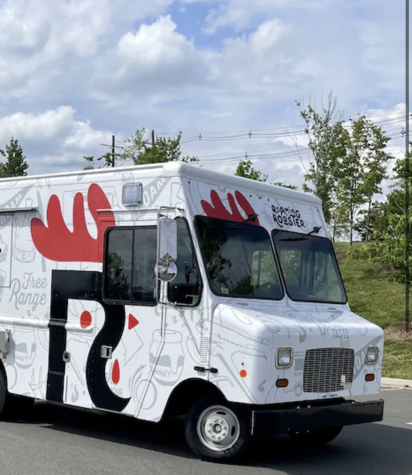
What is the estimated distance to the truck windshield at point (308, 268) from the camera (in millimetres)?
8148

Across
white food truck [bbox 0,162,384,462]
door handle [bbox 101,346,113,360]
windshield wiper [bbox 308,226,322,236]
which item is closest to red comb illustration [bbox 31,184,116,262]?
white food truck [bbox 0,162,384,462]

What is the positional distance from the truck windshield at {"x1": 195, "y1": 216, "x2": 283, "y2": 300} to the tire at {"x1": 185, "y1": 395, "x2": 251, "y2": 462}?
1.08m

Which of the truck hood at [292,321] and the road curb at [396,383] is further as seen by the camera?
the road curb at [396,383]

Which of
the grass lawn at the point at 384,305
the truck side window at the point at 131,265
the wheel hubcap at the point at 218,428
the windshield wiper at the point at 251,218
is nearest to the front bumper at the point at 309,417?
the wheel hubcap at the point at 218,428

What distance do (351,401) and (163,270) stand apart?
7.71ft

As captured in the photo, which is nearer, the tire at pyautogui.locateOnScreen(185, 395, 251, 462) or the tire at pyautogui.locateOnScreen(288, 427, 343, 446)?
the tire at pyautogui.locateOnScreen(185, 395, 251, 462)

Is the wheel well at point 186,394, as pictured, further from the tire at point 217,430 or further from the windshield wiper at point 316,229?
the windshield wiper at point 316,229

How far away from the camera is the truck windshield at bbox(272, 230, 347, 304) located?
8.15 m

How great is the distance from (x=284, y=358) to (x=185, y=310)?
1.09 metres

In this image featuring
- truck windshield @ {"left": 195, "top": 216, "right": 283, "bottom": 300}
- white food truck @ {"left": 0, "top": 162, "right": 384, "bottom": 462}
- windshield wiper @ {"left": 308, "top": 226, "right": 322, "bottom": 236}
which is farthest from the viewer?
windshield wiper @ {"left": 308, "top": 226, "right": 322, "bottom": 236}

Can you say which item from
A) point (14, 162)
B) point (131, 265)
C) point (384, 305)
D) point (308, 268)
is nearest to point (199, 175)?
point (131, 265)

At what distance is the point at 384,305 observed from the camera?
2500 cm

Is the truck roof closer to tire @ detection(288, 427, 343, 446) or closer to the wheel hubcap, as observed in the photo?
the wheel hubcap

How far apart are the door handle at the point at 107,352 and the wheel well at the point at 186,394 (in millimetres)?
900
